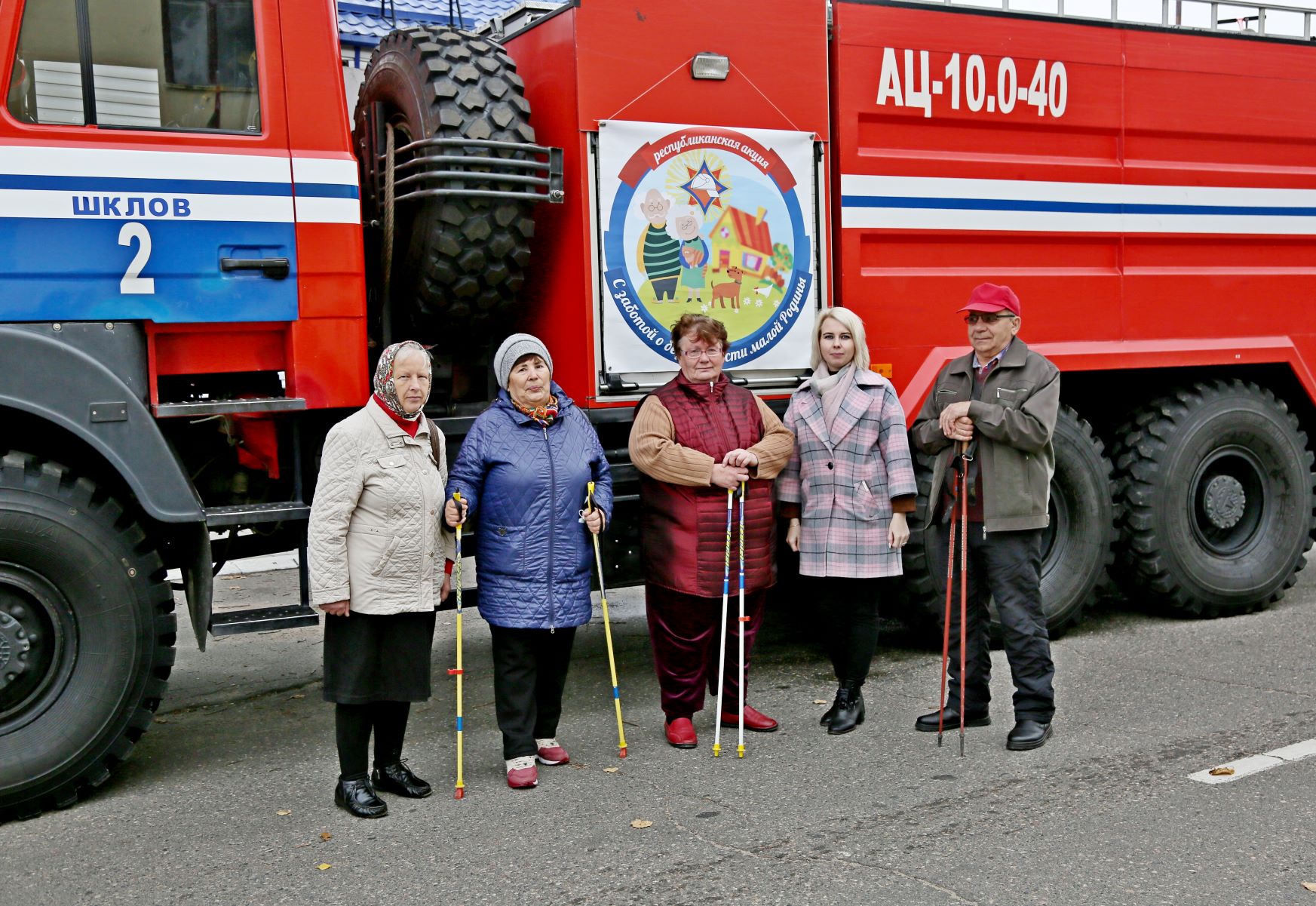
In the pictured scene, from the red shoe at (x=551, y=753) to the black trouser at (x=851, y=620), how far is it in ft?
3.81

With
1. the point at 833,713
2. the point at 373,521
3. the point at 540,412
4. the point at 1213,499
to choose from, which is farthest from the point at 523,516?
the point at 1213,499

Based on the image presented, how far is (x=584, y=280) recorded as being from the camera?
17.3ft

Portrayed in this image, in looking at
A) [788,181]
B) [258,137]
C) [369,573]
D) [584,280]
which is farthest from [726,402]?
[258,137]

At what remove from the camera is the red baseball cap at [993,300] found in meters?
4.96

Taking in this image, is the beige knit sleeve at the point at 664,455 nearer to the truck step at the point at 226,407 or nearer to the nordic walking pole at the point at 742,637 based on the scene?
the nordic walking pole at the point at 742,637

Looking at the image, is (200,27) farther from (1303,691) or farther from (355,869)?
(1303,691)

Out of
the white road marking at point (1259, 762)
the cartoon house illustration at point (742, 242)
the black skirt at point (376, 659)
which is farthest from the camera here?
the cartoon house illustration at point (742, 242)

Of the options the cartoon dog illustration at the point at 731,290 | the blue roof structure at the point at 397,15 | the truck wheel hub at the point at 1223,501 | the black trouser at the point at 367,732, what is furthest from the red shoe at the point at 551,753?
the truck wheel hub at the point at 1223,501

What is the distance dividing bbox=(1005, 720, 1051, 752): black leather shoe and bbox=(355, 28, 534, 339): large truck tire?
256cm

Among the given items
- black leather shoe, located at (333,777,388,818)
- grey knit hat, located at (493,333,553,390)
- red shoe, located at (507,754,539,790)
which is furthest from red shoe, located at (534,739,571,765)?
grey knit hat, located at (493,333,553,390)

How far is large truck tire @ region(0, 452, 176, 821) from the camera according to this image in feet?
14.3

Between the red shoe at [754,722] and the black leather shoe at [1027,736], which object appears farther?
the red shoe at [754,722]

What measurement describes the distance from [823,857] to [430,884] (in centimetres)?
115

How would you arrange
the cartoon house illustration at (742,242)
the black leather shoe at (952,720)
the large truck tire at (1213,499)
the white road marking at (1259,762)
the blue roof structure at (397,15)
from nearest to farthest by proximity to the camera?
the white road marking at (1259,762) < the black leather shoe at (952,720) < the cartoon house illustration at (742,242) < the large truck tire at (1213,499) < the blue roof structure at (397,15)
